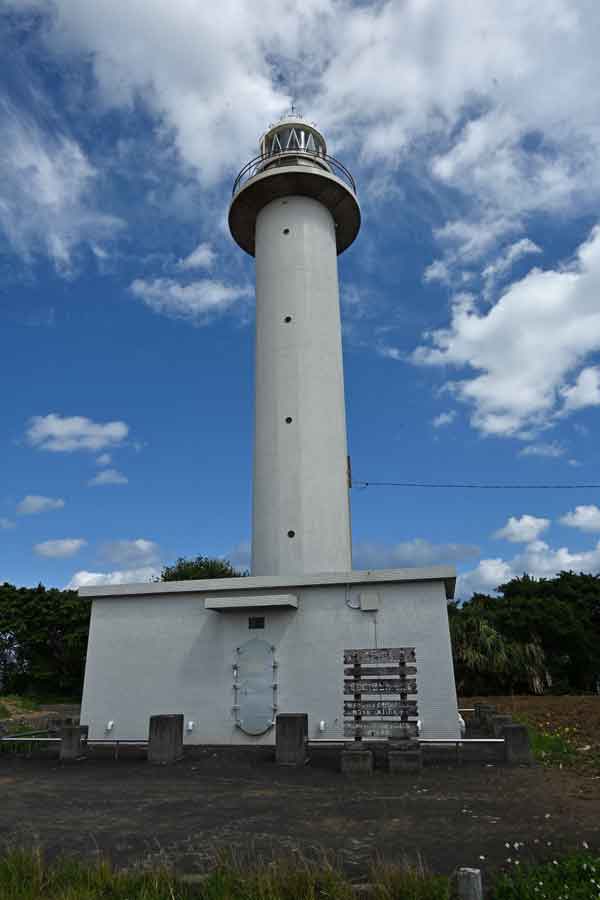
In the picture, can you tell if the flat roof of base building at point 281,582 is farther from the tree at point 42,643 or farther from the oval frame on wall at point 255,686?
the tree at point 42,643

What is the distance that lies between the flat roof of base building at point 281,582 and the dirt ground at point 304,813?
145 inches

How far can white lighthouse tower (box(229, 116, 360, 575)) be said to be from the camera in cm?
1738

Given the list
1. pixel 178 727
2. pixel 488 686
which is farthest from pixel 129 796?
pixel 488 686

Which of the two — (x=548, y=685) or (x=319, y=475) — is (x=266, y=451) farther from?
(x=548, y=685)

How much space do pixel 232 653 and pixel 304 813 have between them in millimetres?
6422

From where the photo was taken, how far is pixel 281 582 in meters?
14.0

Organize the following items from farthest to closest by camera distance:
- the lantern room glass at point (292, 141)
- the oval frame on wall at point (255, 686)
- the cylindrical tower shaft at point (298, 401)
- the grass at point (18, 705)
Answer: the grass at point (18, 705)
the lantern room glass at point (292, 141)
the cylindrical tower shaft at point (298, 401)
the oval frame on wall at point (255, 686)

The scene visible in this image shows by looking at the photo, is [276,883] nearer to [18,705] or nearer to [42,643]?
[18,705]

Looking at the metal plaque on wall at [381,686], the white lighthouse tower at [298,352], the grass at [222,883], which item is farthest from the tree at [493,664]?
the grass at [222,883]

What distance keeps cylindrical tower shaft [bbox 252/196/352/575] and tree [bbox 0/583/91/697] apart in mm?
18679

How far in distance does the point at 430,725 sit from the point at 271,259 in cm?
1424

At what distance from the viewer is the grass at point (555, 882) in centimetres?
481

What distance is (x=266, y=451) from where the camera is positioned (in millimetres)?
18281

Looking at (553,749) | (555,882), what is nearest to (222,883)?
(555,882)
